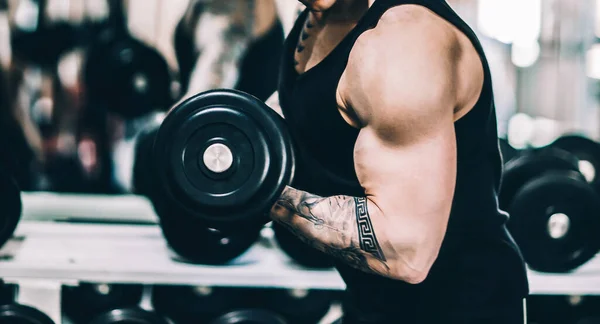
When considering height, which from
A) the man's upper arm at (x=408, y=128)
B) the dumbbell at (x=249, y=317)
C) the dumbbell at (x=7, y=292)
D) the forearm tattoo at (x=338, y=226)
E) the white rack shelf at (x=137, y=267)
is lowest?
the dumbbell at (x=7, y=292)

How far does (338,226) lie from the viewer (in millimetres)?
961

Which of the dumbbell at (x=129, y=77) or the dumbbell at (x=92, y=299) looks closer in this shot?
the dumbbell at (x=92, y=299)

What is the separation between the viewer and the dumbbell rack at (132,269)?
4.85ft

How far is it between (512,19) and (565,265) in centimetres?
115

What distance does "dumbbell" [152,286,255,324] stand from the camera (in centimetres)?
166

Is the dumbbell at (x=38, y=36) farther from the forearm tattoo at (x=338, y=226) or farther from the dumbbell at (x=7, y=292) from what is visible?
the forearm tattoo at (x=338, y=226)

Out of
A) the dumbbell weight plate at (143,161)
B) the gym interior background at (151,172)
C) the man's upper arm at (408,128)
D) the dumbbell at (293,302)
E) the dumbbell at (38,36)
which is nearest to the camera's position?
the man's upper arm at (408,128)

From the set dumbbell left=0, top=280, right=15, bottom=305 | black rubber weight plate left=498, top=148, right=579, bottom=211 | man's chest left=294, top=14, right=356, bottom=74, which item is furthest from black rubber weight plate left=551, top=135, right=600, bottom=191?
dumbbell left=0, top=280, right=15, bottom=305

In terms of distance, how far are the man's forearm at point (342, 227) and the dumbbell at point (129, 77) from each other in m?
1.15

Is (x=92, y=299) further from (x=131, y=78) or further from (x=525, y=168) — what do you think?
(x=525, y=168)

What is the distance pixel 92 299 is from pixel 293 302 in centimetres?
54

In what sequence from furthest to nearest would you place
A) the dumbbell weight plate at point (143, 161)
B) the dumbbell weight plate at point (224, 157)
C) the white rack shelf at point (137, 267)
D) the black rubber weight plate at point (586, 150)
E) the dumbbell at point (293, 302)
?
the black rubber weight plate at point (586, 150) < the dumbbell weight plate at point (143, 161) < the dumbbell at point (293, 302) < the white rack shelf at point (137, 267) < the dumbbell weight plate at point (224, 157)

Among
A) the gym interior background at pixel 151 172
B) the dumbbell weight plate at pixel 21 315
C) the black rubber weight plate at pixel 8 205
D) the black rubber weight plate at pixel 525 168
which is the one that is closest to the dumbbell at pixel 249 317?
the gym interior background at pixel 151 172

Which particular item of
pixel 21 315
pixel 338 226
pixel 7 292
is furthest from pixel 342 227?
pixel 7 292
